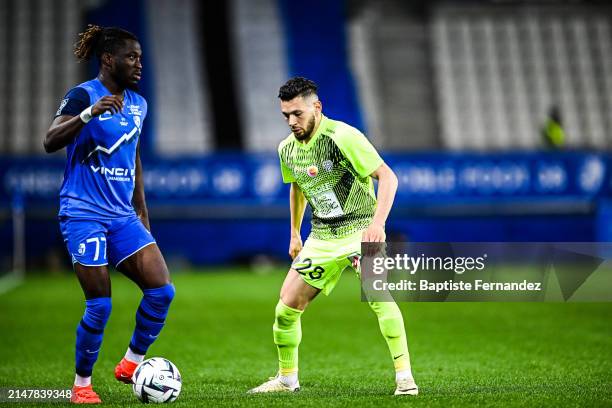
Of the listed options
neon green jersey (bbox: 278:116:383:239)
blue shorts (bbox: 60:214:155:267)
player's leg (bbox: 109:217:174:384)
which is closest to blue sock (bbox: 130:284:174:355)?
player's leg (bbox: 109:217:174:384)

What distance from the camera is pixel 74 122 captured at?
6.22m

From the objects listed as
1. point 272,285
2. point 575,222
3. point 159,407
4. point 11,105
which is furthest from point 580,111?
point 159,407

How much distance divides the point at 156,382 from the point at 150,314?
55cm

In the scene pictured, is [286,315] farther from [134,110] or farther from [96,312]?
[134,110]

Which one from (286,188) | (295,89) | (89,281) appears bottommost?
(286,188)

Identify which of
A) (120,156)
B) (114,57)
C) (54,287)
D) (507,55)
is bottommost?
(54,287)

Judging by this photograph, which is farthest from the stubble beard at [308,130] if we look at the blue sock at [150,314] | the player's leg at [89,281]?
the player's leg at [89,281]

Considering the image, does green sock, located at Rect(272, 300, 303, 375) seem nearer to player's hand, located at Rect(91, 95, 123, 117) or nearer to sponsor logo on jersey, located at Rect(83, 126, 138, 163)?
sponsor logo on jersey, located at Rect(83, 126, 138, 163)

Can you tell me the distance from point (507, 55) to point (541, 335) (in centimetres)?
1812

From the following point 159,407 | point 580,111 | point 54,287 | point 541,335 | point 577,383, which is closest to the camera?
point 159,407

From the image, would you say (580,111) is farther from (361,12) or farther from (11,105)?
(11,105)

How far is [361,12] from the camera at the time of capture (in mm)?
27750

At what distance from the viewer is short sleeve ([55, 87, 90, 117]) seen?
21.0 ft

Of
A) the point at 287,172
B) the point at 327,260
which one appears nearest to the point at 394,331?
the point at 327,260
